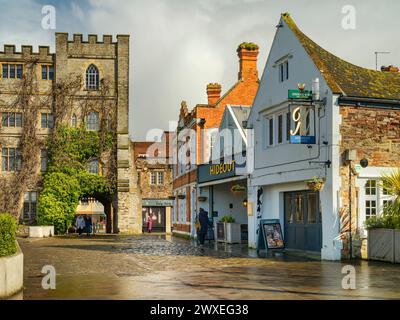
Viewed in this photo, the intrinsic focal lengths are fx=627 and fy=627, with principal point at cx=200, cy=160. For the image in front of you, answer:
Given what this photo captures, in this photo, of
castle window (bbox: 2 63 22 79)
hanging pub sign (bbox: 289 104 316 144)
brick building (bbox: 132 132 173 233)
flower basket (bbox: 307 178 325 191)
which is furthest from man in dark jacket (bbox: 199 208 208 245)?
brick building (bbox: 132 132 173 233)

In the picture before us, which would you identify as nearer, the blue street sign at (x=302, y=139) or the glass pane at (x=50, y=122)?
the blue street sign at (x=302, y=139)

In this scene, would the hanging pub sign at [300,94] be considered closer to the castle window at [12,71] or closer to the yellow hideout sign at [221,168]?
the yellow hideout sign at [221,168]

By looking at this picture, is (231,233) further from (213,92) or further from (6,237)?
(6,237)

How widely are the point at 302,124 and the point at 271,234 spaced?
4092 mm

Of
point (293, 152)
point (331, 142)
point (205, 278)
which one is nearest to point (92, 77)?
point (293, 152)

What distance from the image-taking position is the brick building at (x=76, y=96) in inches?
1962

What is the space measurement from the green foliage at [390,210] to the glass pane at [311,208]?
8.15 ft

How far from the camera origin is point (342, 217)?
1986 cm

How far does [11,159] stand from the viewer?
49.9 meters

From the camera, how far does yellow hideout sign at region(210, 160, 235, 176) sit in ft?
93.7

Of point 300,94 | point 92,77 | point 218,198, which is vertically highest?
point 92,77

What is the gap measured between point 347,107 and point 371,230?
3952 mm

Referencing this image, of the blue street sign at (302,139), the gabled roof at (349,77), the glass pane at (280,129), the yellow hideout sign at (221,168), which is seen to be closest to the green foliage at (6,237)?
the blue street sign at (302,139)

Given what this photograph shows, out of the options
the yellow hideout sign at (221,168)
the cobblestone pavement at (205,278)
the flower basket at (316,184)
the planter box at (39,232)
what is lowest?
the planter box at (39,232)
